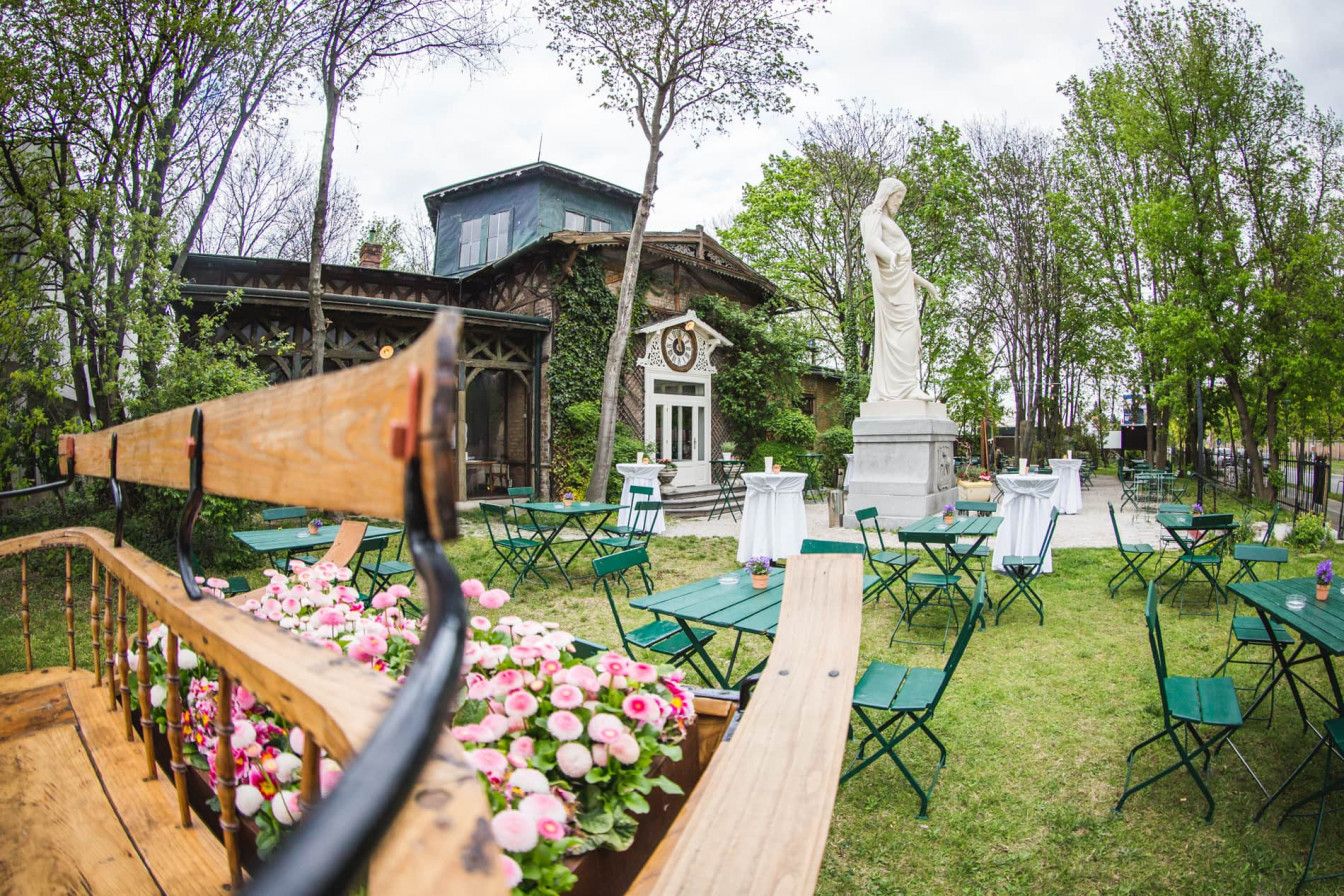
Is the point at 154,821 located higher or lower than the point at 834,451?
lower

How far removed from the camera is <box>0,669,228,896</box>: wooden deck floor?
1.53 m

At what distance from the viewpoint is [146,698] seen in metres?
1.81

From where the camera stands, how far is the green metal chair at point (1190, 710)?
304 centimetres

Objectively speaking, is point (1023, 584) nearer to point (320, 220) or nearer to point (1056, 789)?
point (1056, 789)

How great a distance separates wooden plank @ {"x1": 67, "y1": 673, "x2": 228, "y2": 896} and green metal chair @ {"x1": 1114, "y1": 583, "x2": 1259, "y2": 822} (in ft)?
11.3

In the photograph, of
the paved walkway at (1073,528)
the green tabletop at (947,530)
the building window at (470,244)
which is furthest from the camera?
the building window at (470,244)

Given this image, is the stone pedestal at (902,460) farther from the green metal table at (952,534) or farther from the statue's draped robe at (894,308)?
the green metal table at (952,534)

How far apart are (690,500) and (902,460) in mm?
4769

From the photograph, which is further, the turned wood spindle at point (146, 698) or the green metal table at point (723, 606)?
the green metal table at point (723, 606)

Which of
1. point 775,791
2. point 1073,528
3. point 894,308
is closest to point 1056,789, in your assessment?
point 775,791

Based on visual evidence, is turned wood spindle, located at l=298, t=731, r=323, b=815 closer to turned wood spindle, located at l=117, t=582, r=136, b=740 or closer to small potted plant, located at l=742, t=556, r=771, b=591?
turned wood spindle, located at l=117, t=582, r=136, b=740

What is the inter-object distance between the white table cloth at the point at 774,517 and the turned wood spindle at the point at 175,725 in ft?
22.7

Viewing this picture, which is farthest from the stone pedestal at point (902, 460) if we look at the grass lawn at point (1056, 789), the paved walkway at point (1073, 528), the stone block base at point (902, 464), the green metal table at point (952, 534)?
the grass lawn at point (1056, 789)

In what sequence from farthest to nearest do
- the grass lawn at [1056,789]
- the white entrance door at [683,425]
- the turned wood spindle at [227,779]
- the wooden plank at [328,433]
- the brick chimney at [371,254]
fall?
the brick chimney at [371,254] → the white entrance door at [683,425] → the grass lawn at [1056,789] → the turned wood spindle at [227,779] → the wooden plank at [328,433]
